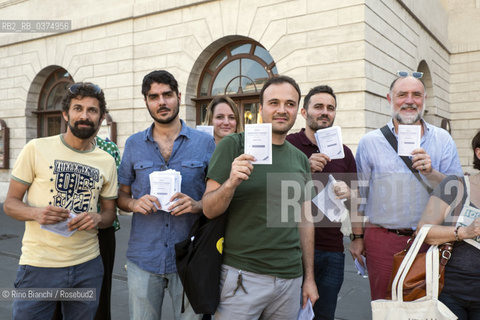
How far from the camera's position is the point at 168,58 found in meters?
10.3

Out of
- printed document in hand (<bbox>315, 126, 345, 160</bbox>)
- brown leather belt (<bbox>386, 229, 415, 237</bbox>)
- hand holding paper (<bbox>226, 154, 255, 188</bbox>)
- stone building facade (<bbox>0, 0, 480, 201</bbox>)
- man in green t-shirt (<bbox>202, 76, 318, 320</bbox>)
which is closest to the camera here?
hand holding paper (<bbox>226, 154, 255, 188</bbox>)

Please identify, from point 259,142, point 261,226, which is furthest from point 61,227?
point 259,142

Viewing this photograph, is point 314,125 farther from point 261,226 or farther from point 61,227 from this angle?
point 61,227

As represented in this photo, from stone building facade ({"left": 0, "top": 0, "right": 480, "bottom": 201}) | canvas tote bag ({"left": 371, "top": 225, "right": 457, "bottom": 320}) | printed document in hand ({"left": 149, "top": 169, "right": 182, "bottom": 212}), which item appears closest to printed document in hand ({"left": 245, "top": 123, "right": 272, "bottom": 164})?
printed document in hand ({"left": 149, "top": 169, "right": 182, "bottom": 212})

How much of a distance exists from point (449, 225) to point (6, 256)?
24.2 feet

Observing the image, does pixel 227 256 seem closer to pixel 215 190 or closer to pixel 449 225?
pixel 215 190

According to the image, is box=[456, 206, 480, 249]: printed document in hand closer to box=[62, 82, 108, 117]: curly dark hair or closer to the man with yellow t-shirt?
the man with yellow t-shirt

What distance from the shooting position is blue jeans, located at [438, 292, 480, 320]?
7.00 ft

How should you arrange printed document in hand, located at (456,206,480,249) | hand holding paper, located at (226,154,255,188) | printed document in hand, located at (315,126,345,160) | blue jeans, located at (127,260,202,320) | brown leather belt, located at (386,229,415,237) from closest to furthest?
hand holding paper, located at (226,154,255,188) < printed document in hand, located at (456,206,480,249) < blue jeans, located at (127,260,202,320) < brown leather belt, located at (386,229,415,237) < printed document in hand, located at (315,126,345,160)

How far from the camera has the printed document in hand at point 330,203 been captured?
275cm

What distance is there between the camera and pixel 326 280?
2770 mm

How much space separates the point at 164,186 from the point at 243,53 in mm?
8126

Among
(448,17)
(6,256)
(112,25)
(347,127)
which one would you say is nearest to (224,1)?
(112,25)

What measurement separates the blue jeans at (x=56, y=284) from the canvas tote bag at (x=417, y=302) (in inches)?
70.7
